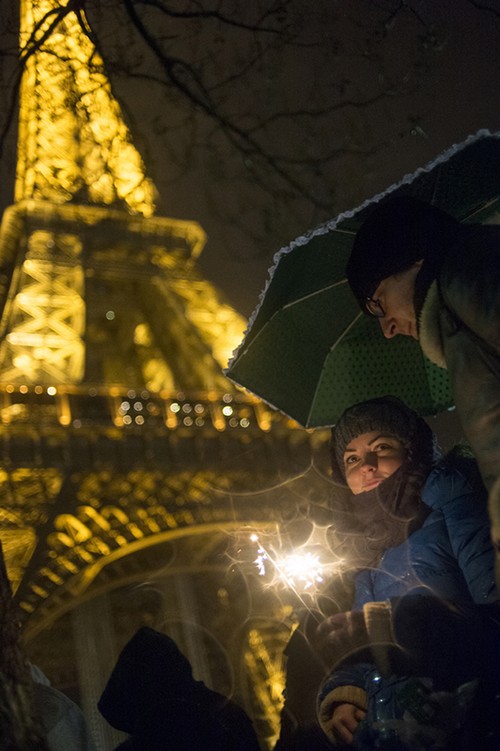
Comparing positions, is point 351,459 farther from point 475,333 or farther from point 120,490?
point 120,490

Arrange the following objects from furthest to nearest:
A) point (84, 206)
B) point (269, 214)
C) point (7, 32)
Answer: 1. point (84, 206)
2. point (269, 214)
3. point (7, 32)

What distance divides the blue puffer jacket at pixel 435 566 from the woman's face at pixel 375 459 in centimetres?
24

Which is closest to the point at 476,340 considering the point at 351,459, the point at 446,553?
the point at 446,553

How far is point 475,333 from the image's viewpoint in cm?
229

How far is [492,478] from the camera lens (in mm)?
2145

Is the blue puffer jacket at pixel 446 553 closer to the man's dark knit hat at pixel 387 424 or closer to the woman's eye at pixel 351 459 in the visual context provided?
the man's dark knit hat at pixel 387 424

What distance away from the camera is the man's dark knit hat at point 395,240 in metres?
2.67

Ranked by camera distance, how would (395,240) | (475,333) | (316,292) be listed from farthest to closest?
(316,292) → (395,240) → (475,333)

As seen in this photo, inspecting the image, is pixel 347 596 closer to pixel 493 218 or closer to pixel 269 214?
pixel 493 218

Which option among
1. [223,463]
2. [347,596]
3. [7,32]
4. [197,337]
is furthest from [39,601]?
[347,596]

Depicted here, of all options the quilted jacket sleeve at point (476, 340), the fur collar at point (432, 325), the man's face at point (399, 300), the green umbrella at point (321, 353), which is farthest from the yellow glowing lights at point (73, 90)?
the quilted jacket sleeve at point (476, 340)

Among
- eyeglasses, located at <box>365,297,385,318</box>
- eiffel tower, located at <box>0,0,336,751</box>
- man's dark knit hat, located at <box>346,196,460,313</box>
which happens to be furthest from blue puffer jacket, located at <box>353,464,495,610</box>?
eiffel tower, located at <box>0,0,336,751</box>

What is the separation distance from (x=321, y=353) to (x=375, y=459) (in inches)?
23.1

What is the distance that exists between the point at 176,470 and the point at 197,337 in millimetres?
4152
